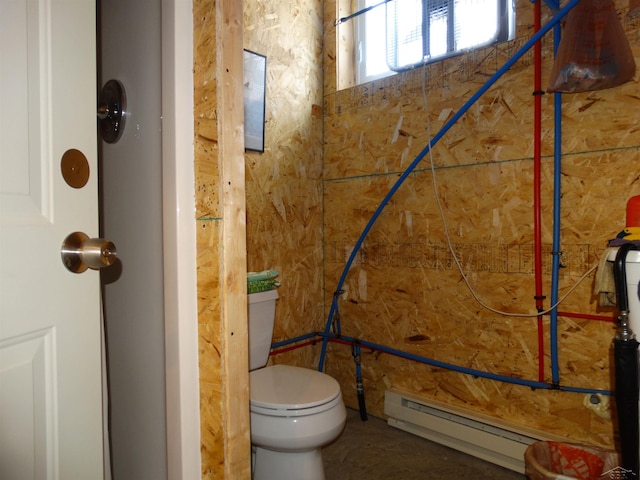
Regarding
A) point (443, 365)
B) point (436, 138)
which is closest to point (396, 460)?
point (443, 365)

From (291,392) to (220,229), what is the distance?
0.95m

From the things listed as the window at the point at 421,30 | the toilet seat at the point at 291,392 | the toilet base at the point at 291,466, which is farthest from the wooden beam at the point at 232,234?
the window at the point at 421,30

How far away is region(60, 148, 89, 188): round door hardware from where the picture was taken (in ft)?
2.23

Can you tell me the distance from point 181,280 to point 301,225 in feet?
5.28

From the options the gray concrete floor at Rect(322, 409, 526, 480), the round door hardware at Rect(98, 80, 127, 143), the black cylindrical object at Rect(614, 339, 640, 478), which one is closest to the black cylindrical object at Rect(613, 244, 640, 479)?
the black cylindrical object at Rect(614, 339, 640, 478)

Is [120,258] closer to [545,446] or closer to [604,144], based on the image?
Answer: [545,446]

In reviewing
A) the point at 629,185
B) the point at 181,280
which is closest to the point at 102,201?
the point at 181,280

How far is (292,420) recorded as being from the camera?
150 centimetres

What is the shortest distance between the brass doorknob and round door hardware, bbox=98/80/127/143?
0.48 metres

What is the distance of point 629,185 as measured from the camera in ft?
5.42

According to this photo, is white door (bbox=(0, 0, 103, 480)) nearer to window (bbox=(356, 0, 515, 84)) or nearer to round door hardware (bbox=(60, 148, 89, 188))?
round door hardware (bbox=(60, 148, 89, 188))

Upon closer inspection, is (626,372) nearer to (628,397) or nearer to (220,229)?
(628,397)

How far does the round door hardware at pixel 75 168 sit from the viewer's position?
0.68 meters

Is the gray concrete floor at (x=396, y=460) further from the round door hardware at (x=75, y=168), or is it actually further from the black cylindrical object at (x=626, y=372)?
the round door hardware at (x=75, y=168)
